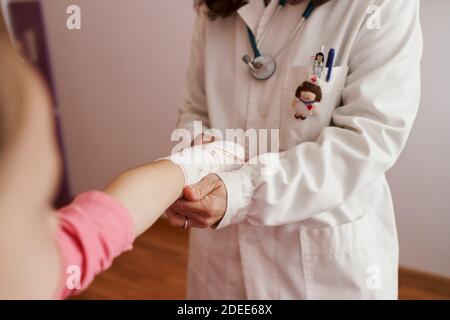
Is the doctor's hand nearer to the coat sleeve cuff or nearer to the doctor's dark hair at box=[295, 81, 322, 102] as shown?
the coat sleeve cuff

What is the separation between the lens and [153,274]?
150cm

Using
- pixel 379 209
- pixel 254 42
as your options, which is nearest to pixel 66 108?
pixel 254 42

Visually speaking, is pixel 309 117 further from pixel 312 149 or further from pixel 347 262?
pixel 347 262

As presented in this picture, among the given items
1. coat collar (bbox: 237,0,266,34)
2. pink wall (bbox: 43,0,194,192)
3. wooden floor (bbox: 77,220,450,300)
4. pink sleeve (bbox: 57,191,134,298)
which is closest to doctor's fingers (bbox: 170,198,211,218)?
pink sleeve (bbox: 57,191,134,298)

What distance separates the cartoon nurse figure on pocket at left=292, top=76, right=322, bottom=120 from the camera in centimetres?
59

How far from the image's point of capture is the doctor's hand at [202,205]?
1.63 feet

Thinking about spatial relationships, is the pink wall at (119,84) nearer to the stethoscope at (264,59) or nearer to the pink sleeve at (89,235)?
the stethoscope at (264,59)

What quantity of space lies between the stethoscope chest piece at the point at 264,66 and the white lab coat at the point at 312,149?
0.03 ft

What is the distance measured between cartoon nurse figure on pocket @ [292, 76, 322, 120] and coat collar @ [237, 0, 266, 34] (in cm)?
14

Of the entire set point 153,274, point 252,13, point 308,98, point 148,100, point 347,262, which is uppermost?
point 252,13

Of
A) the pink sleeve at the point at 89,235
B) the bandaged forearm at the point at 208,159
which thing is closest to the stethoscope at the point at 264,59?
the bandaged forearm at the point at 208,159

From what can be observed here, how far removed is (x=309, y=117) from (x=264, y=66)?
11 cm

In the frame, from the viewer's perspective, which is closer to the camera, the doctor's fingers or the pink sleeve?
the pink sleeve

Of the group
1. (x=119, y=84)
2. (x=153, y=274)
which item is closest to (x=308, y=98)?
(x=119, y=84)
